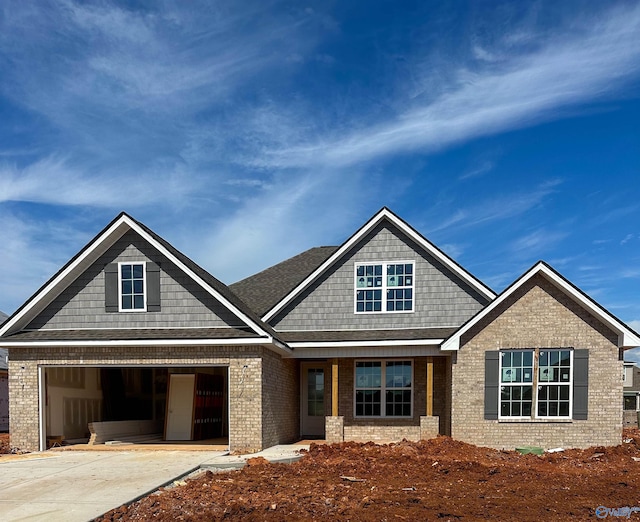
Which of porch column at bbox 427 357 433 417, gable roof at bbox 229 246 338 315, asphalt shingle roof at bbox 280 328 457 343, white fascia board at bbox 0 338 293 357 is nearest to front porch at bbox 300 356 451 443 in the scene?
porch column at bbox 427 357 433 417

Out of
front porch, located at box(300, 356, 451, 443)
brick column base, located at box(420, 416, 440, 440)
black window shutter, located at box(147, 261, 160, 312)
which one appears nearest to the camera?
black window shutter, located at box(147, 261, 160, 312)

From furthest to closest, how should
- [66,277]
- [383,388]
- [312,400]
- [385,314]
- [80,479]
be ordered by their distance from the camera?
[312,400], [383,388], [385,314], [66,277], [80,479]

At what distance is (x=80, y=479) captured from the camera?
37.3 ft

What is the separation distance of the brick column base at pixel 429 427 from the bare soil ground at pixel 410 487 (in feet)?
5.41

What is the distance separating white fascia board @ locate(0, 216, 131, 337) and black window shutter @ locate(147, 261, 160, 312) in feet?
3.95

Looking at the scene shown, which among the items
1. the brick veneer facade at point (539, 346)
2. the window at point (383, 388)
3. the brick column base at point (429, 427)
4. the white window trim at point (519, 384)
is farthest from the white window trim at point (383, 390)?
the white window trim at point (519, 384)

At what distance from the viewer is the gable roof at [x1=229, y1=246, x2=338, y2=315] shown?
19.8m

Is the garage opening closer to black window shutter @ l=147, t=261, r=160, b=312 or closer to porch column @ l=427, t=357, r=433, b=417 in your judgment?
black window shutter @ l=147, t=261, r=160, b=312

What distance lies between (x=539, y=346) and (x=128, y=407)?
13321mm

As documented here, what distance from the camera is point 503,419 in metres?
15.4

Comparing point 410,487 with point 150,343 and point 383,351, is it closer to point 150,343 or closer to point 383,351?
point 383,351

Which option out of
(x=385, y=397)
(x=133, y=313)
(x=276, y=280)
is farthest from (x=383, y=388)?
(x=133, y=313)

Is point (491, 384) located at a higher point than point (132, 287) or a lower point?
lower

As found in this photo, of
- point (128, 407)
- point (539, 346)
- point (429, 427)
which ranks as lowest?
point (128, 407)
